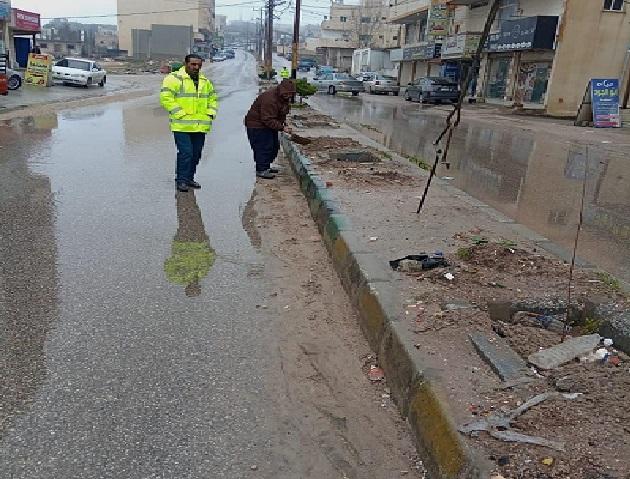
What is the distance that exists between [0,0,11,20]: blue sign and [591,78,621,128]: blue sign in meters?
32.4

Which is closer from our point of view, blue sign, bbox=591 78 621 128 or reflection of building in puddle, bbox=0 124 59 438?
reflection of building in puddle, bbox=0 124 59 438

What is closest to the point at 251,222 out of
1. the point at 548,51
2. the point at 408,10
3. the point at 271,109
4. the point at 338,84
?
the point at 271,109

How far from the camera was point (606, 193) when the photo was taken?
31.1 feet

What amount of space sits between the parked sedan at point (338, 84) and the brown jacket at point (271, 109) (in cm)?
3146

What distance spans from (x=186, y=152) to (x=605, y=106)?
1852 centimetres

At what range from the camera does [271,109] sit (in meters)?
8.92

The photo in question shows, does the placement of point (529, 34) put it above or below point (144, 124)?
above

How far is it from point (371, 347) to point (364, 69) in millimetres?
67123

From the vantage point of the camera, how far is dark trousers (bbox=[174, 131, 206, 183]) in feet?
25.8

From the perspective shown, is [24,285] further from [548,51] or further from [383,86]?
[383,86]

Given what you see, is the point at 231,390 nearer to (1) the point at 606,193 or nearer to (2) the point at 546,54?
(1) the point at 606,193

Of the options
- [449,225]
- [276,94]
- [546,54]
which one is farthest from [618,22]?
[449,225]

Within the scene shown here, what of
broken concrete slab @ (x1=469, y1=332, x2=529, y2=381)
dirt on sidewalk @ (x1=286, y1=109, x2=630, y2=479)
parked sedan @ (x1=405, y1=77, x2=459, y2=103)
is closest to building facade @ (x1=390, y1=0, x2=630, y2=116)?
parked sedan @ (x1=405, y1=77, x2=459, y2=103)

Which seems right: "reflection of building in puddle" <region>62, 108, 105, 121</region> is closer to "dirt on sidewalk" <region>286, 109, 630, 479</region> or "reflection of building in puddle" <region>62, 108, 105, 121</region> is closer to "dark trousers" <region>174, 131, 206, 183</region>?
"dark trousers" <region>174, 131, 206, 183</region>
